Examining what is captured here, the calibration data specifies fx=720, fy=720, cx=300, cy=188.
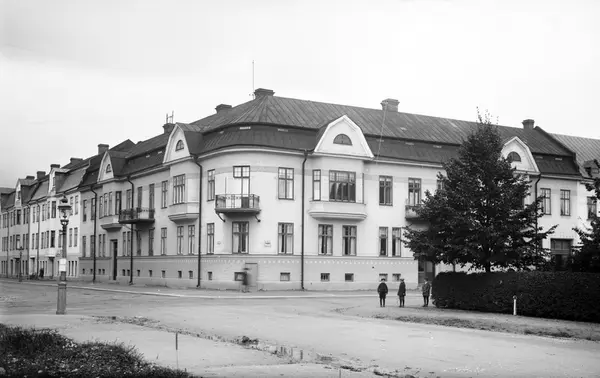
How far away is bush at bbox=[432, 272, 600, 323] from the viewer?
25.9 meters

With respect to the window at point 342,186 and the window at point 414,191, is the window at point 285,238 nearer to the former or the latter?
the window at point 342,186

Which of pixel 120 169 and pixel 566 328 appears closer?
pixel 566 328

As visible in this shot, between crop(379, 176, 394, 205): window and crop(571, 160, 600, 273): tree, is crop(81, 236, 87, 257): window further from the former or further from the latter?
crop(571, 160, 600, 273): tree

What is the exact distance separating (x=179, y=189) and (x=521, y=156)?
1064 inches

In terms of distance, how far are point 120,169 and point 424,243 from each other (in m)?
40.4

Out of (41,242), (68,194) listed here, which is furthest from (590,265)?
(41,242)

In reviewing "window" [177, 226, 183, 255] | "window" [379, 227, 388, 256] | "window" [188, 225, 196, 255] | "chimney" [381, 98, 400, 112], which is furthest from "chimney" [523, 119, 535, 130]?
"window" [177, 226, 183, 255]

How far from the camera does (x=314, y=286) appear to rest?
49469 millimetres

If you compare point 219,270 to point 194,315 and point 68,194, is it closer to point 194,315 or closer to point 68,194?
point 194,315

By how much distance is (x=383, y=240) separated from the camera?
2099 inches

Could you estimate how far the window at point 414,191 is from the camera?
2154 inches

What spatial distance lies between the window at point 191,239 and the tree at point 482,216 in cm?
2296

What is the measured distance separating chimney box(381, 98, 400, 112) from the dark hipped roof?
4.70 ft

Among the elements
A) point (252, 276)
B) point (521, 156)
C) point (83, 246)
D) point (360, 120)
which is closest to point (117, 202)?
point (83, 246)
